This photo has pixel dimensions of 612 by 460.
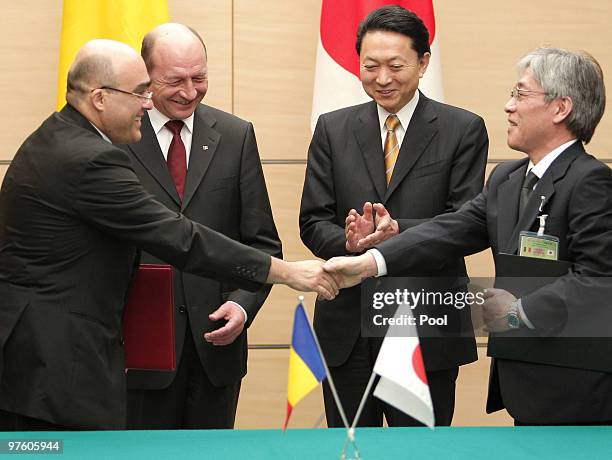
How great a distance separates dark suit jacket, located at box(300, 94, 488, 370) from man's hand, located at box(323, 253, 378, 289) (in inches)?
4.6

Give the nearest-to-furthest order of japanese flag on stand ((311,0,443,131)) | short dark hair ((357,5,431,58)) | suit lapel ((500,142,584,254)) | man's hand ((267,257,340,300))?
suit lapel ((500,142,584,254)) → man's hand ((267,257,340,300)) → short dark hair ((357,5,431,58)) → japanese flag on stand ((311,0,443,131))

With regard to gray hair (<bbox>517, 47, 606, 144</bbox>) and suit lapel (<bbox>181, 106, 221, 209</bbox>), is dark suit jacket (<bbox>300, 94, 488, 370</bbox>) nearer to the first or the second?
suit lapel (<bbox>181, 106, 221, 209</bbox>)

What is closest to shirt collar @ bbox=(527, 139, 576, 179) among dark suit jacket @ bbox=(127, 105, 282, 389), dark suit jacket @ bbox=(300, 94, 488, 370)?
dark suit jacket @ bbox=(300, 94, 488, 370)

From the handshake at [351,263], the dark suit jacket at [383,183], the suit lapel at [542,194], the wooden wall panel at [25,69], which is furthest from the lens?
the wooden wall panel at [25,69]

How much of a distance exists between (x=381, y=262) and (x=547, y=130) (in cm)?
75

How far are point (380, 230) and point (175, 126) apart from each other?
0.81 meters

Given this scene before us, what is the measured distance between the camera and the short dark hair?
3715 mm

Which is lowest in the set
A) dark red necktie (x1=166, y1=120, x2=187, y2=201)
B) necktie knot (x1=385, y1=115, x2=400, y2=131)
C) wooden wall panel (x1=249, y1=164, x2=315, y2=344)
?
wooden wall panel (x1=249, y1=164, x2=315, y2=344)

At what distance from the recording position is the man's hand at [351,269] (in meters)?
3.41

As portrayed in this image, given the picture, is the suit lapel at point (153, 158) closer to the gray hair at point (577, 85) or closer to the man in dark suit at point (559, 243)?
the man in dark suit at point (559, 243)

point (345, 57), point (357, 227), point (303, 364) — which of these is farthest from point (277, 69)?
point (303, 364)

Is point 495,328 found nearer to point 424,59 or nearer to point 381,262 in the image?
point 381,262

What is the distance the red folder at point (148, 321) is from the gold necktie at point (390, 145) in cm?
98

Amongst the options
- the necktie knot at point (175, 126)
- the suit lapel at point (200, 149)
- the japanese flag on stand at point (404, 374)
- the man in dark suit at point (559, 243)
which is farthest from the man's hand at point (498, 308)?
the necktie knot at point (175, 126)
